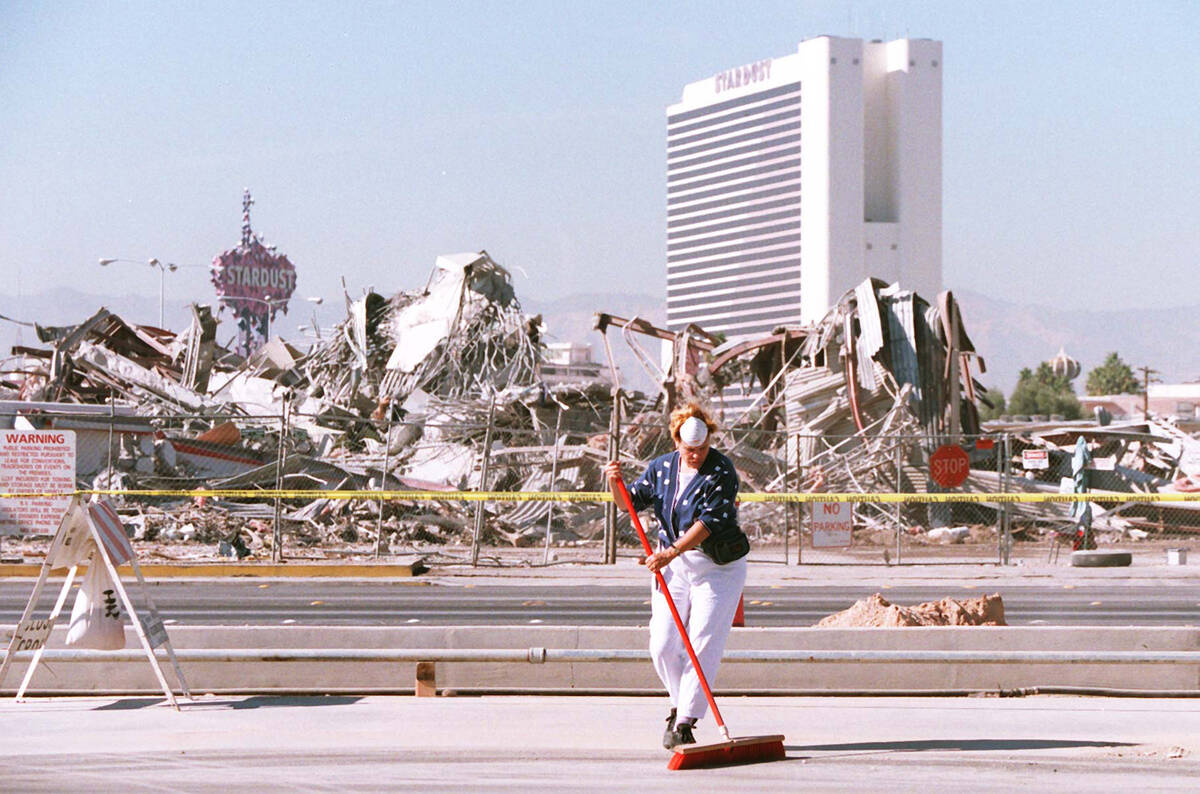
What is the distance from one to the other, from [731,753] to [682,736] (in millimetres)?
268

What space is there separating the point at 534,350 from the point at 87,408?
13121 millimetres

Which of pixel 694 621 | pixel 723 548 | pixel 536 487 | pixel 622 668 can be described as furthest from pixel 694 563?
pixel 536 487

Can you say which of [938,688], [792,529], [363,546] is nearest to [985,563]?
[792,529]

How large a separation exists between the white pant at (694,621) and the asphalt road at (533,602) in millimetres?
6634

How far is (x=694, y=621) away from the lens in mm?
7320

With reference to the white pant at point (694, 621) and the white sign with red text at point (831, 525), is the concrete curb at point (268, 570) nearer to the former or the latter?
the white sign with red text at point (831, 525)

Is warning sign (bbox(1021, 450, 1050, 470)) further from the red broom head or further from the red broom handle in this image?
the red broom handle

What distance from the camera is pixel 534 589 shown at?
18.9 m

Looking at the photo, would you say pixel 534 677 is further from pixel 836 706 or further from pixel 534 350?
pixel 534 350

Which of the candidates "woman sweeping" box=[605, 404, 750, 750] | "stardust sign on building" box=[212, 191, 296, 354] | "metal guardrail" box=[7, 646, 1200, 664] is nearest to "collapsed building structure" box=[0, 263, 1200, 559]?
"metal guardrail" box=[7, 646, 1200, 664]

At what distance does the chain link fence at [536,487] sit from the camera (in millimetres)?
24438

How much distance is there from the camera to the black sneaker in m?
7.28

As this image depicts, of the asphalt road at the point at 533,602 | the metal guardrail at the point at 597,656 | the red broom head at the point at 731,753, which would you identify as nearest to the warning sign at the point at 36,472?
the asphalt road at the point at 533,602

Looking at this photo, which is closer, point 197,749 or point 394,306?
point 197,749
